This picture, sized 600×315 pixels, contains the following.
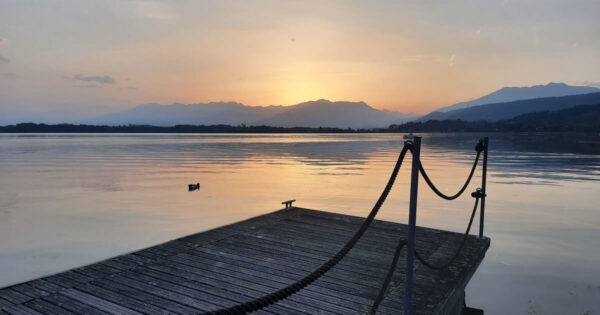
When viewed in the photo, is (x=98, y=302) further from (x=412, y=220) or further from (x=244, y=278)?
(x=412, y=220)

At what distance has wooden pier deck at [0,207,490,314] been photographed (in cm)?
487

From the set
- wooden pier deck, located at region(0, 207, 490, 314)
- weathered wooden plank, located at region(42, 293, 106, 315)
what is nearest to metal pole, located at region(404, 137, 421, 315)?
wooden pier deck, located at region(0, 207, 490, 314)

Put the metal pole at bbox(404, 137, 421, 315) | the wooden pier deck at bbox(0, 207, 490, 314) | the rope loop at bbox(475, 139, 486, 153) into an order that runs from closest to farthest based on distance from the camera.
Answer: the metal pole at bbox(404, 137, 421, 315) < the wooden pier deck at bbox(0, 207, 490, 314) < the rope loop at bbox(475, 139, 486, 153)

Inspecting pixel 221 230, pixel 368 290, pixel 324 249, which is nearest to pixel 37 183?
pixel 221 230

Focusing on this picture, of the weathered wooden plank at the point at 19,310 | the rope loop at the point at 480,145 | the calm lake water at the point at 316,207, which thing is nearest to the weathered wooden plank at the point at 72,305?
the weathered wooden plank at the point at 19,310

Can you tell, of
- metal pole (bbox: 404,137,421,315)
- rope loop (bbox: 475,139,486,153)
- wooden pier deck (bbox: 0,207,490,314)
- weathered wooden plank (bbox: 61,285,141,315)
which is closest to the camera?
metal pole (bbox: 404,137,421,315)

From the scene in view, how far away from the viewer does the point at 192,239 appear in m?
7.76

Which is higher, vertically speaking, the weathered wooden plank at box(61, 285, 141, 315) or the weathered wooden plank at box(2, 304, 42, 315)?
the weathered wooden plank at box(2, 304, 42, 315)

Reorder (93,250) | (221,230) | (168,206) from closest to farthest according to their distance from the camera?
(221,230)
(93,250)
(168,206)

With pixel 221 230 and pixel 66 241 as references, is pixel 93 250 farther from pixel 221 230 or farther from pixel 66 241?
pixel 221 230

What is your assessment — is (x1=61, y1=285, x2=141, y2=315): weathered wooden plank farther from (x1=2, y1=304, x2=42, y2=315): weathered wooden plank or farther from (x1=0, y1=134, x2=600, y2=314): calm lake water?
(x1=0, y1=134, x2=600, y2=314): calm lake water

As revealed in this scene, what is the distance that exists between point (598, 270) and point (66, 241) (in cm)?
1456

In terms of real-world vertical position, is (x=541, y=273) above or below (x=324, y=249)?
below

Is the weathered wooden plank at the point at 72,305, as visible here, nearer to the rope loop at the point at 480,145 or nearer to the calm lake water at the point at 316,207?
the calm lake water at the point at 316,207
